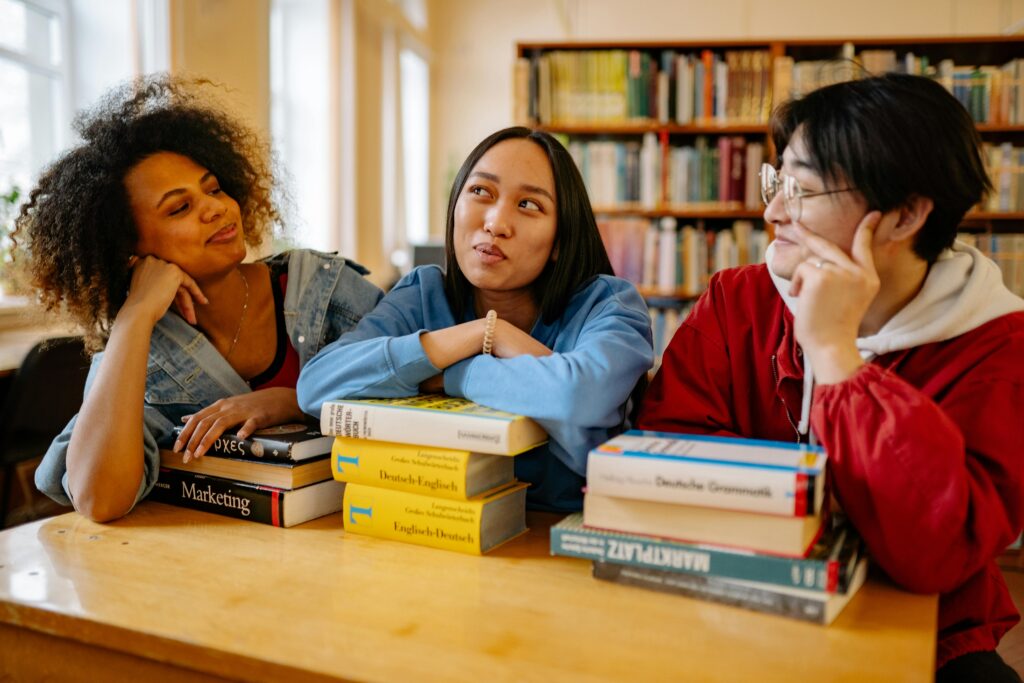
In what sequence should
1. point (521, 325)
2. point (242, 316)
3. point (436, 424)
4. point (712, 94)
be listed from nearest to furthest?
point (436, 424)
point (521, 325)
point (242, 316)
point (712, 94)

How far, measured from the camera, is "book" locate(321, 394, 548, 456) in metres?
1.00

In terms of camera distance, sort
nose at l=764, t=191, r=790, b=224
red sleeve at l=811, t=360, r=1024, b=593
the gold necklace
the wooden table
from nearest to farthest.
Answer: the wooden table
red sleeve at l=811, t=360, r=1024, b=593
nose at l=764, t=191, r=790, b=224
the gold necklace

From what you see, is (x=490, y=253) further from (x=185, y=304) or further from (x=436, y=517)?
(x=185, y=304)

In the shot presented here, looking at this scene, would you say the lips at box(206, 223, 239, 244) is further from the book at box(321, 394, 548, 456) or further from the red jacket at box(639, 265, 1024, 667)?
the red jacket at box(639, 265, 1024, 667)

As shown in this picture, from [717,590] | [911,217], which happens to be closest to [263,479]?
[717,590]

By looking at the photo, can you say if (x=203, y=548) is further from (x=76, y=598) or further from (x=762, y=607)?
(x=762, y=607)

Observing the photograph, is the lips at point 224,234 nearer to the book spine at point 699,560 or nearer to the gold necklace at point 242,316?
the gold necklace at point 242,316

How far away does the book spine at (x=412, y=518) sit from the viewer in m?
1.03

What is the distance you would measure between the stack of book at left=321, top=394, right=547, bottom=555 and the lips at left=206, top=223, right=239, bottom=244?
0.57 m

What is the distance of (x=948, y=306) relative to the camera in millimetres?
1061

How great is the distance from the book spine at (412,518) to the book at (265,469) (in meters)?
0.09

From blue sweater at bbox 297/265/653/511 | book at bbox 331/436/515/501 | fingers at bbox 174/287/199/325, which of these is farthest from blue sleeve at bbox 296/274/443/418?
fingers at bbox 174/287/199/325

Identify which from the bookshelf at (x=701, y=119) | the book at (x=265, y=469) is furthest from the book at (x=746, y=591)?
the bookshelf at (x=701, y=119)

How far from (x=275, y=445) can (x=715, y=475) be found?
0.63 meters
